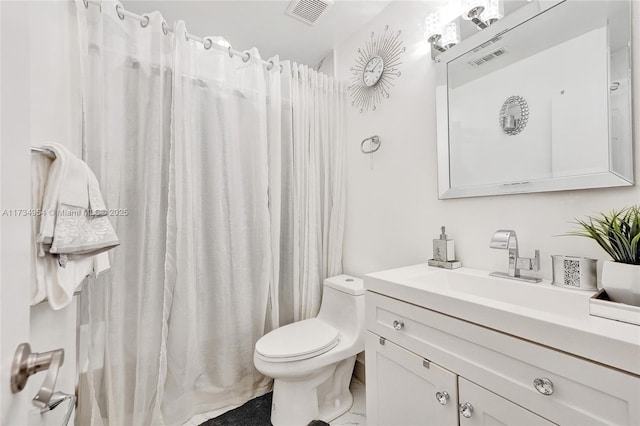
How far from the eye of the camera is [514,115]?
1.18 meters

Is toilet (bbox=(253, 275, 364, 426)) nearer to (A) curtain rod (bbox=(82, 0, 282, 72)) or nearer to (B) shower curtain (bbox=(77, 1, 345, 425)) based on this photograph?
(B) shower curtain (bbox=(77, 1, 345, 425))

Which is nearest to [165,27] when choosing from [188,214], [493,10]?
[188,214]

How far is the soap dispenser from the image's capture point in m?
1.33

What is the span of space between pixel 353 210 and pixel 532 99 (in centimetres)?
117

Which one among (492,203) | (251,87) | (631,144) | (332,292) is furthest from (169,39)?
(631,144)

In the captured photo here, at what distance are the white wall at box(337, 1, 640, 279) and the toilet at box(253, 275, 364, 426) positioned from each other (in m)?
0.34

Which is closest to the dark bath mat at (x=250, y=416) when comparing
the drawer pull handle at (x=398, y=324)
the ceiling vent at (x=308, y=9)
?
the drawer pull handle at (x=398, y=324)

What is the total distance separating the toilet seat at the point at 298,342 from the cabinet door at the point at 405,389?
1.04ft

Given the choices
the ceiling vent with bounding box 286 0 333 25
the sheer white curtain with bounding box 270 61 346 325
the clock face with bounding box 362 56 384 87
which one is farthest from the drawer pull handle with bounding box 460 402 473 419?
the ceiling vent with bounding box 286 0 333 25

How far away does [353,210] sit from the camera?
2021 millimetres

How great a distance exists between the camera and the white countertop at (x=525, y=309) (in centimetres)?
61

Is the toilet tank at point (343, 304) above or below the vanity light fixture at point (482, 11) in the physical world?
below

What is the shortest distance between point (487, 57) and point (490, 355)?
48.5 inches

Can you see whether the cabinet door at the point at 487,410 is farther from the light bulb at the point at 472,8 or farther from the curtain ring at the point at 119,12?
the curtain ring at the point at 119,12
